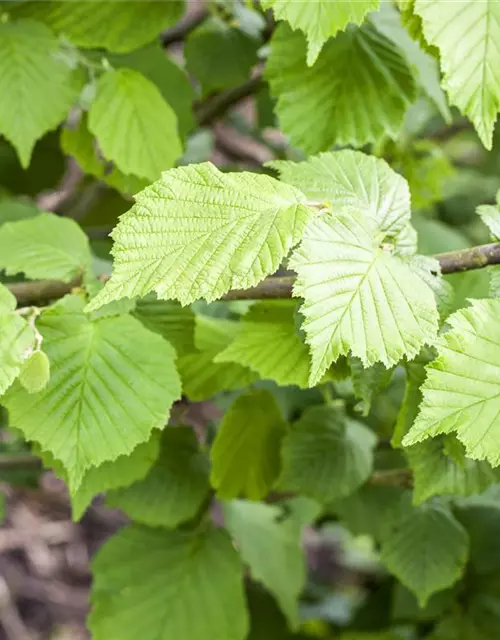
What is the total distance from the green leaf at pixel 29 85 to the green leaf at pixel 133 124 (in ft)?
0.15

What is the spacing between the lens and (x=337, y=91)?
0.91 metres

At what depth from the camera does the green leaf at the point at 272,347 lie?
2.33 ft

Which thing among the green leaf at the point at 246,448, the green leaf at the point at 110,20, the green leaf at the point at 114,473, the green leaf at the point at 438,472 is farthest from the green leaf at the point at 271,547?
the green leaf at the point at 110,20

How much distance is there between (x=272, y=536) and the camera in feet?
4.32

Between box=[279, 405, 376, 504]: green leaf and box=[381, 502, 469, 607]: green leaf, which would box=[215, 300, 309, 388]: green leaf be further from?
box=[381, 502, 469, 607]: green leaf

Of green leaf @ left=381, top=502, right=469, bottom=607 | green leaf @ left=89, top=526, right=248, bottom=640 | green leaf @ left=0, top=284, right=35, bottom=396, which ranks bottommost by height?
green leaf @ left=89, top=526, right=248, bottom=640

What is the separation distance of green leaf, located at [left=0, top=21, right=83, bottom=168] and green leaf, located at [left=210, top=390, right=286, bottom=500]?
383 mm

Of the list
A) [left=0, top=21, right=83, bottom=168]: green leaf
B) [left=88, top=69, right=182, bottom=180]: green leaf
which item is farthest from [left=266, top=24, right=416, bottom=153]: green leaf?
[left=0, top=21, right=83, bottom=168]: green leaf

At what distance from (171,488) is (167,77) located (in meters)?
0.55

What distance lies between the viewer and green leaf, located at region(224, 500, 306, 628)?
4.11 ft

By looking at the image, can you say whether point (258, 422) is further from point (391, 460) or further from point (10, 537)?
point (10, 537)

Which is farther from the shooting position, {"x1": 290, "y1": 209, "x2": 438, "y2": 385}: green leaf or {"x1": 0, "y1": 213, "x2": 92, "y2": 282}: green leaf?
{"x1": 0, "y1": 213, "x2": 92, "y2": 282}: green leaf

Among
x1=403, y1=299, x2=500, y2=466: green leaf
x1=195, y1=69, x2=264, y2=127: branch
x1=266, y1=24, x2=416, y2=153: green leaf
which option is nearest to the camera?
x1=403, y1=299, x2=500, y2=466: green leaf

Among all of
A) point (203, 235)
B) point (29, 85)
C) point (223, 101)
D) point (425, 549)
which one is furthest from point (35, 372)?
point (223, 101)
